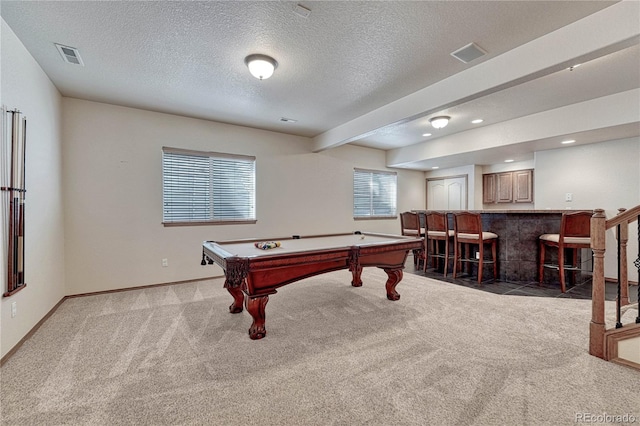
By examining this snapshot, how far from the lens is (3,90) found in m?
2.20

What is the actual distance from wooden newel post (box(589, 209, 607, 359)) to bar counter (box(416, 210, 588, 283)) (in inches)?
79.3

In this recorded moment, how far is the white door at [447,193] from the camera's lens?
277 inches

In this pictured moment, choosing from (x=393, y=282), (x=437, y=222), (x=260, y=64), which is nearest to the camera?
(x=260, y=64)

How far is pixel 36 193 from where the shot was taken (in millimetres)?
2852

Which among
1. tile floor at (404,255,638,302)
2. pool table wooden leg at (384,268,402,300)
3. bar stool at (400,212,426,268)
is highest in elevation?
bar stool at (400,212,426,268)

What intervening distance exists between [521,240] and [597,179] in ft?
5.96

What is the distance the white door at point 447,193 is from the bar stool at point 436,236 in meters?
2.52

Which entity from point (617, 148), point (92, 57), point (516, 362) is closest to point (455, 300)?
point (516, 362)

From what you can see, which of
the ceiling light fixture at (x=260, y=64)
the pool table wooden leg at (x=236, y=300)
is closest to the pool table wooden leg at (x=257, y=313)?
the pool table wooden leg at (x=236, y=300)

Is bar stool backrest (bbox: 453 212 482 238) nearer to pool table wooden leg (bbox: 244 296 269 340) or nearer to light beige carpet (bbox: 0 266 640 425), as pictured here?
light beige carpet (bbox: 0 266 640 425)

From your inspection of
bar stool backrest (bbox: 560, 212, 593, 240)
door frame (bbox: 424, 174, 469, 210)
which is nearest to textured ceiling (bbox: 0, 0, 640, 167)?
bar stool backrest (bbox: 560, 212, 593, 240)

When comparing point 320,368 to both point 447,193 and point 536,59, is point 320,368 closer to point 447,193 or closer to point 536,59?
point 536,59

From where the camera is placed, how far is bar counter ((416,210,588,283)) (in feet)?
13.3

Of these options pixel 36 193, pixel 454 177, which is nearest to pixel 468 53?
pixel 36 193
